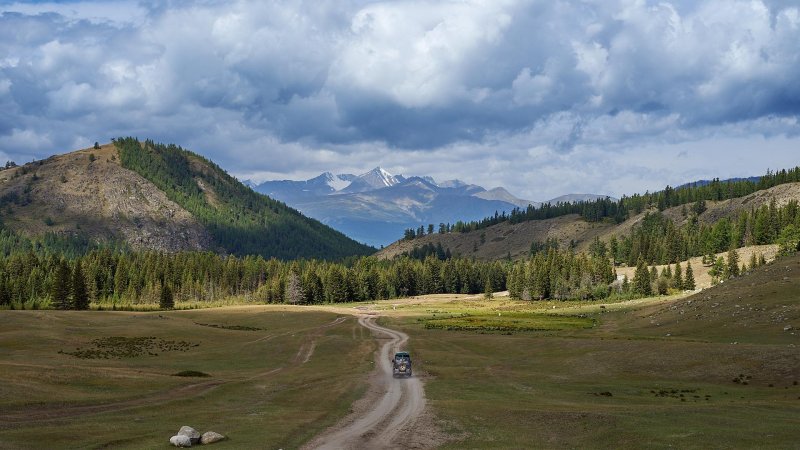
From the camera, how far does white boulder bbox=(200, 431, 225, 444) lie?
32.2m

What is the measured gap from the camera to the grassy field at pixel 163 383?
1367 inches

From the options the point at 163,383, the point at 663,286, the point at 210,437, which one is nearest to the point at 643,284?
the point at 663,286

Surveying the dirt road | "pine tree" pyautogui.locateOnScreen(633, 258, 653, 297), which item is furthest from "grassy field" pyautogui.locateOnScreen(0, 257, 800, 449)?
"pine tree" pyautogui.locateOnScreen(633, 258, 653, 297)

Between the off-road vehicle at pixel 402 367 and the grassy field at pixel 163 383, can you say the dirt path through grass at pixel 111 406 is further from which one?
the off-road vehicle at pixel 402 367

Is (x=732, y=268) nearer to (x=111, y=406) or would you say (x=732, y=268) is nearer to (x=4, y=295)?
(x=111, y=406)

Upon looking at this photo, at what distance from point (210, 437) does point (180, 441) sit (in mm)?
1799

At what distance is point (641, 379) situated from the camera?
2322 inches

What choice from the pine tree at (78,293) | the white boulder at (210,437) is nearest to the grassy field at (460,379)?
the white boulder at (210,437)

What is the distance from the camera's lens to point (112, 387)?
50500 mm

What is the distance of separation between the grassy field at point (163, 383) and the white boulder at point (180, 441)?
3.55 feet

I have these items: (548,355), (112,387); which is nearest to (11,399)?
(112,387)

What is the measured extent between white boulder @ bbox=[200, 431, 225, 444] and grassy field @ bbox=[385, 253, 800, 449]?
1281cm

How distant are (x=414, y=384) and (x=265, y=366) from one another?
77.9 ft

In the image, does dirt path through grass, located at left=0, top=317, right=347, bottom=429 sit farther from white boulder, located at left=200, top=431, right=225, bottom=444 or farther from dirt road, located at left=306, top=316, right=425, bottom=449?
dirt road, located at left=306, top=316, right=425, bottom=449
